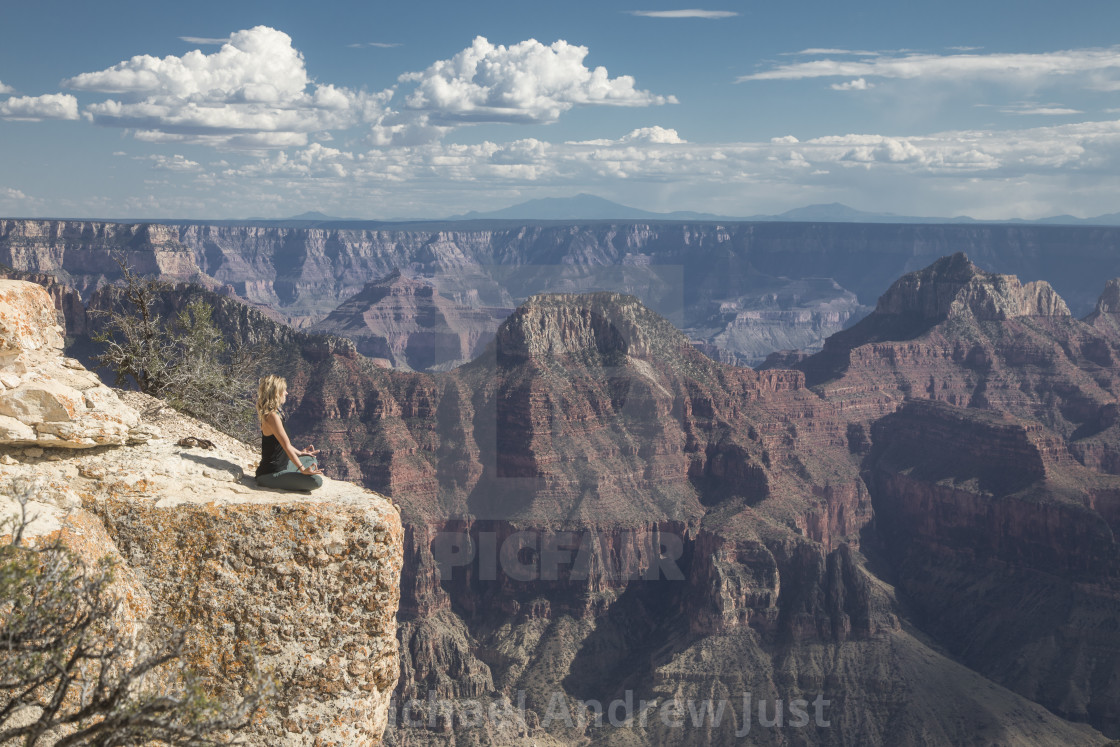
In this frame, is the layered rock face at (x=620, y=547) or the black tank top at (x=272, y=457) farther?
the layered rock face at (x=620, y=547)

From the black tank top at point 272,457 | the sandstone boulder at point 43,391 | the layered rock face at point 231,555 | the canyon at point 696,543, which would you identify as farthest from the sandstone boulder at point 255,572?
the canyon at point 696,543

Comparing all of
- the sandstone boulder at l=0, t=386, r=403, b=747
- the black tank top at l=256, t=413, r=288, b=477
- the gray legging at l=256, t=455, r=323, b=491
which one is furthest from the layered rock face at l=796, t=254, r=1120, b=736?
the black tank top at l=256, t=413, r=288, b=477

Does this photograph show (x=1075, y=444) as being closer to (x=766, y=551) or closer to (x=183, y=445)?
(x=766, y=551)

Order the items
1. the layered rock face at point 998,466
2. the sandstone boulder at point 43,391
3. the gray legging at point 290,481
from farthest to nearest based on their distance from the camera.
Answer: the layered rock face at point 998,466 < the gray legging at point 290,481 < the sandstone boulder at point 43,391

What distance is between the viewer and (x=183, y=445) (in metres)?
16.4

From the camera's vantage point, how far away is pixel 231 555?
14.2m

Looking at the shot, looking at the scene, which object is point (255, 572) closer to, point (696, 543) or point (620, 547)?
point (696, 543)

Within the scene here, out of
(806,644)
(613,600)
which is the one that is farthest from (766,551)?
(613,600)

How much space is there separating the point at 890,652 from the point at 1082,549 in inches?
1064

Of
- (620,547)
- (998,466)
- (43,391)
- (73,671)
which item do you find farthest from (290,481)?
(998,466)

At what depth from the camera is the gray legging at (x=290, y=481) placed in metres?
15.3

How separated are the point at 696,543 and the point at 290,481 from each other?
84.5 meters

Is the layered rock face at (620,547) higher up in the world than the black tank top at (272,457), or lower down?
lower down

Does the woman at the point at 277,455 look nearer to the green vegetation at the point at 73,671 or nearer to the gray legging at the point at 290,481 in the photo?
the gray legging at the point at 290,481
